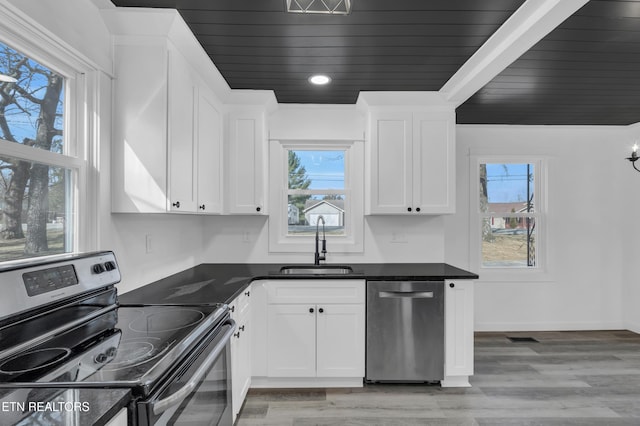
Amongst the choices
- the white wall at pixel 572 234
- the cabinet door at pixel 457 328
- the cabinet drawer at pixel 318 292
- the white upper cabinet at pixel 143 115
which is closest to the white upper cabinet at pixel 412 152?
the cabinet door at pixel 457 328

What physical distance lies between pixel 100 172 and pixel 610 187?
507 cm

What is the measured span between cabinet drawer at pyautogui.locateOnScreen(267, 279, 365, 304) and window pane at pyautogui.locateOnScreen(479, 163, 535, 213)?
7.73 feet

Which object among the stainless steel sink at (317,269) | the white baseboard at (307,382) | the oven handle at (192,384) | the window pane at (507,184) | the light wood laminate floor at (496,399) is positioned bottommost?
the light wood laminate floor at (496,399)

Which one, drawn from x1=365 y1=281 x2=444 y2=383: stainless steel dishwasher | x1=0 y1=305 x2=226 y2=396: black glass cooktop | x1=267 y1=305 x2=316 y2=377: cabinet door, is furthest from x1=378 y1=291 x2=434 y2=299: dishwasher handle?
x1=0 y1=305 x2=226 y2=396: black glass cooktop

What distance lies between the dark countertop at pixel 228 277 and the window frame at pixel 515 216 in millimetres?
1047

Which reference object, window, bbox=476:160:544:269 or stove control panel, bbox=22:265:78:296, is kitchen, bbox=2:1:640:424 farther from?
stove control panel, bbox=22:265:78:296

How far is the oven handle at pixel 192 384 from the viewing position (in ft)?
3.10

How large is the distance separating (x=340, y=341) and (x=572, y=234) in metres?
3.21

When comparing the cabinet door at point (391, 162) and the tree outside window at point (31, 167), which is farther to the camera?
the cabinet door at point (391, 162)

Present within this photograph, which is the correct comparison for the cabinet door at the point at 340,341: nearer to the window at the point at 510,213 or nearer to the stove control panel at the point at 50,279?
the stove control panel at the point at 50,279

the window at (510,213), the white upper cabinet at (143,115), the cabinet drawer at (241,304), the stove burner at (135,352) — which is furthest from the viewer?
the window at (510,213)

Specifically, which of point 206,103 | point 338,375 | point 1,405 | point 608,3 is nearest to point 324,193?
point 206,103

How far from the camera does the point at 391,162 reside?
10.2ft

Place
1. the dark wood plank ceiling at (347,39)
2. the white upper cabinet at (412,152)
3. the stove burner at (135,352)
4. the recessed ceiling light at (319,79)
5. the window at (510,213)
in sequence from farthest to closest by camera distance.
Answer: the window at (510,213) → the white upper cabinet at (412,152) → the recessed ceiling light at (319,79) → the dark wood plank ceiling at (347,39) → the stove burner at (135,352)
